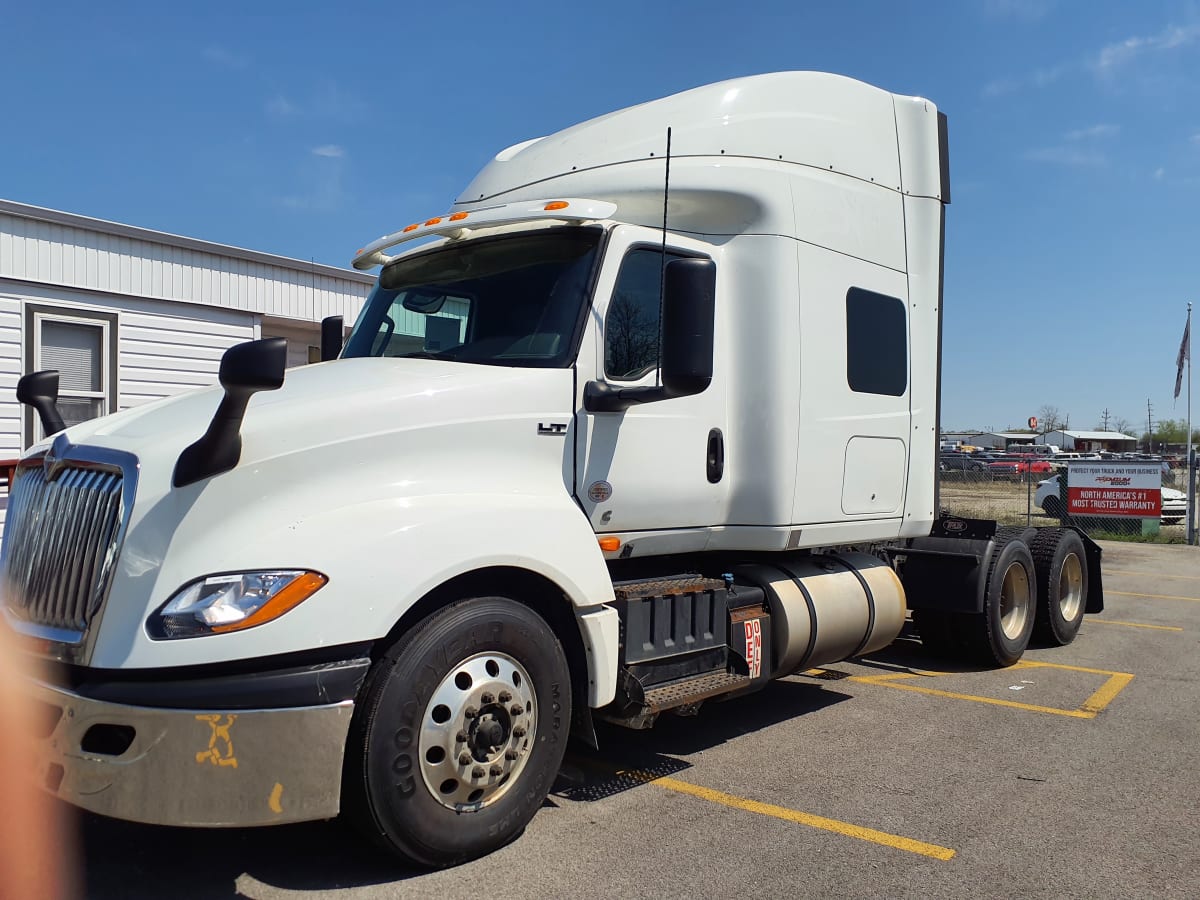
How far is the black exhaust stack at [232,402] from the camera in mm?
3219

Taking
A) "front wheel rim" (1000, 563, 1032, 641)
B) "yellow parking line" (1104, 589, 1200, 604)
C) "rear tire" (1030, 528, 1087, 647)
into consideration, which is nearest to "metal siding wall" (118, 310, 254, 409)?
"front wheel rim" (1000, 563, 1032, 641)

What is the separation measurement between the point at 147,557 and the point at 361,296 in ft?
34.8

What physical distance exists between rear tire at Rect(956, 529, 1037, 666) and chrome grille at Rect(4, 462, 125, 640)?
6.38 m

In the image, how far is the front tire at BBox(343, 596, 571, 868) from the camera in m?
3.50

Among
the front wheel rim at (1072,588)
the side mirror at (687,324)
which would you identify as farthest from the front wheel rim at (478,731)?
the front wheel rim at (1072,588)

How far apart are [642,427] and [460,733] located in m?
1.79

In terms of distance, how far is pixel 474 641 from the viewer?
3760 millimetres

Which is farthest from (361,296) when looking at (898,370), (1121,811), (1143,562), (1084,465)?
(1084,465)

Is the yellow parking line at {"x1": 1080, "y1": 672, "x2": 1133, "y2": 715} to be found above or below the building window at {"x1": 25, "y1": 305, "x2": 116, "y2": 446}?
below

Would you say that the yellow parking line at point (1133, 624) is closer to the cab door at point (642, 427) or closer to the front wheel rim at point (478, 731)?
the cab door at point (642, 427)

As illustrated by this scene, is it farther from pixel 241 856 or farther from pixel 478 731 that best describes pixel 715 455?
pixel 241 856

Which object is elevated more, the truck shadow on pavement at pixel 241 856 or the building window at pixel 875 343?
the building window at pixel 875 343

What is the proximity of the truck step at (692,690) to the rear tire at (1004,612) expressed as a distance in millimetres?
3204

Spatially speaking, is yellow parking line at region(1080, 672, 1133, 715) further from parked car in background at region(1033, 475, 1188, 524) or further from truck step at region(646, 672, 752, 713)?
parked car in background at region(1033, 475, 1188, 524)
